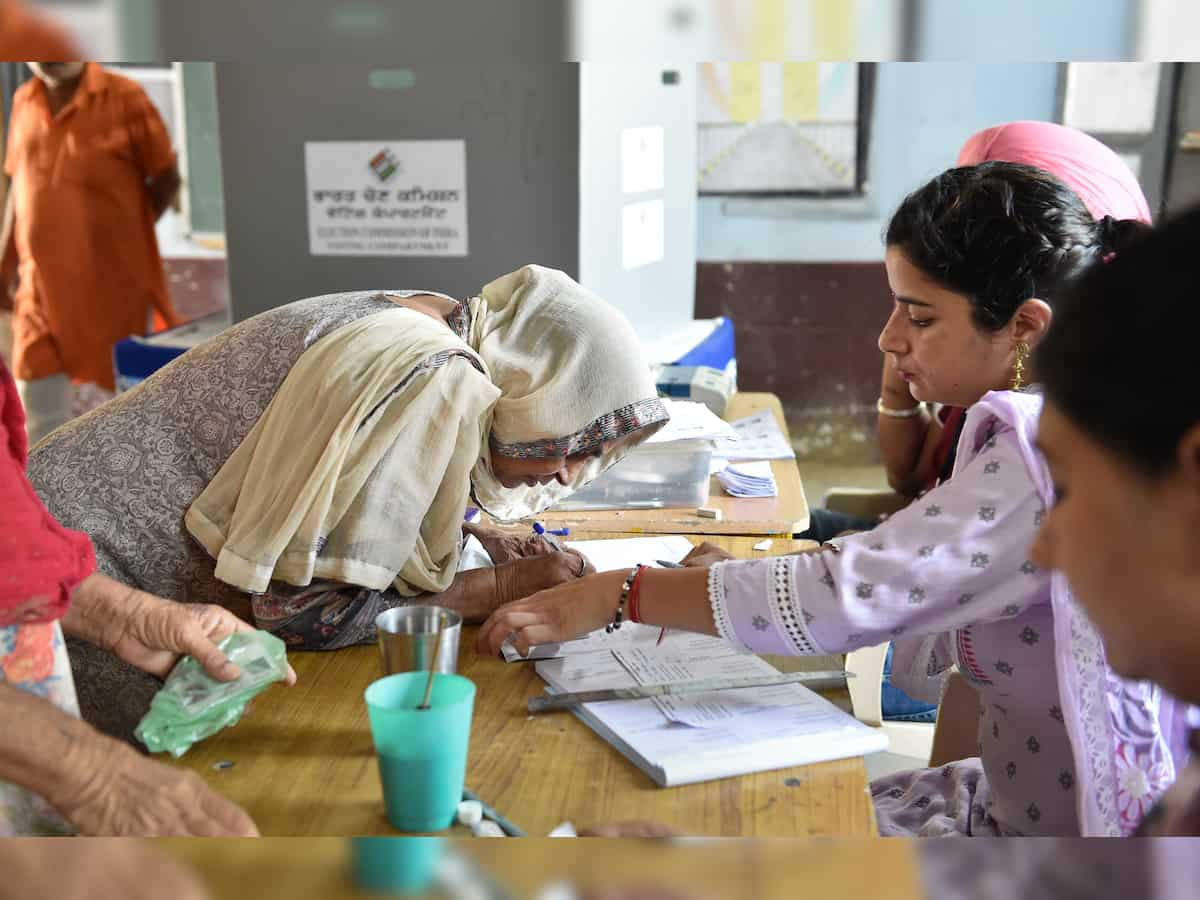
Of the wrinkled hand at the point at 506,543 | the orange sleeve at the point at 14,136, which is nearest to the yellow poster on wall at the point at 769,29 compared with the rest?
the orange sleeve at the point at 14,136

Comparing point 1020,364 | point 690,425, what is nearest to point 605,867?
point 1020,364

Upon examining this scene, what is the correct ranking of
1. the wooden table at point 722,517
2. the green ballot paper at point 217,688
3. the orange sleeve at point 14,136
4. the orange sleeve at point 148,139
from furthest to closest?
the wooden table at point 722,517
the orange sleeve at point 148,139
the green ballot paper at point 217,688
the orange sleeve at point 14,136

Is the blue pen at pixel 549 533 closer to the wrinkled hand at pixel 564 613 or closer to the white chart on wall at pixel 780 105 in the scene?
the wrinkled hand at pixel 564 613

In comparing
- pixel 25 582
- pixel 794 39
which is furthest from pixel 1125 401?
pixel 25 582

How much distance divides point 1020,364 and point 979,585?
27 centimetres

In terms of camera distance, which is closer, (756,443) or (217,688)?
(217,688)

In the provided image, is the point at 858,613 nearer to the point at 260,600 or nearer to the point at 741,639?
the point at 741,639

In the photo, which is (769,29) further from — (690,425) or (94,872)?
(690,425)

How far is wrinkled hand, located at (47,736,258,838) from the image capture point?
561 millimetres

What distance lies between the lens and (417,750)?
681 millimetres

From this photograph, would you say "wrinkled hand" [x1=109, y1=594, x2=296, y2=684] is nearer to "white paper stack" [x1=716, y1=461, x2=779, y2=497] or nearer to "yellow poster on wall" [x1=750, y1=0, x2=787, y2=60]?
"yellow poster on wall" [x1=750, y1=0, x2=787, y2=60]

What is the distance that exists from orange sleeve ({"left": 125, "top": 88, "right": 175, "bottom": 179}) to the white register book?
0.57m

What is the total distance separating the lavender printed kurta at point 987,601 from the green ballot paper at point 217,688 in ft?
1.25

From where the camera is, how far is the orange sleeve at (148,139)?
92cm
